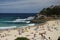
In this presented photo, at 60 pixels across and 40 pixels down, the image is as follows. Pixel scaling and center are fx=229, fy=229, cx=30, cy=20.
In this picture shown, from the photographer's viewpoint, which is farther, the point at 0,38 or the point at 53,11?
the point at 53,11

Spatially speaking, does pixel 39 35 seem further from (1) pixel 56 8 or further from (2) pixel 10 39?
(1) pixel 56 8

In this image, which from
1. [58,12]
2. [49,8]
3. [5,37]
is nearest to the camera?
[5,37]

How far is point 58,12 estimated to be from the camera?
6544 cm

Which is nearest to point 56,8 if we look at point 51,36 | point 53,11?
point 53,11

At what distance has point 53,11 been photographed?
6669 cm

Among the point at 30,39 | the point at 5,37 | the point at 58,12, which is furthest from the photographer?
the point at 58,12

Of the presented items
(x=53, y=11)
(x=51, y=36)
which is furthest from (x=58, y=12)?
(x=51, y=36)

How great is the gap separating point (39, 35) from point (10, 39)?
2793 mm

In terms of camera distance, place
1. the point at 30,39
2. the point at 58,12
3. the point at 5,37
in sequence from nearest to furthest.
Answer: the point at 30,39 → the point at 5,37 → the point at 58,12

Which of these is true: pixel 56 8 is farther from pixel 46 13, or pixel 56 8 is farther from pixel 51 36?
pixel 51 36

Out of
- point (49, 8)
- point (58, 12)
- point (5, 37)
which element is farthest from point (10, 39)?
point (49, 8)

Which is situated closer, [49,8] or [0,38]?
[0,38]

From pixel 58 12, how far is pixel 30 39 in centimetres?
4698

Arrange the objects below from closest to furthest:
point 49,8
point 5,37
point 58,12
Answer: point 5,37
point 58,12
point 49,8
